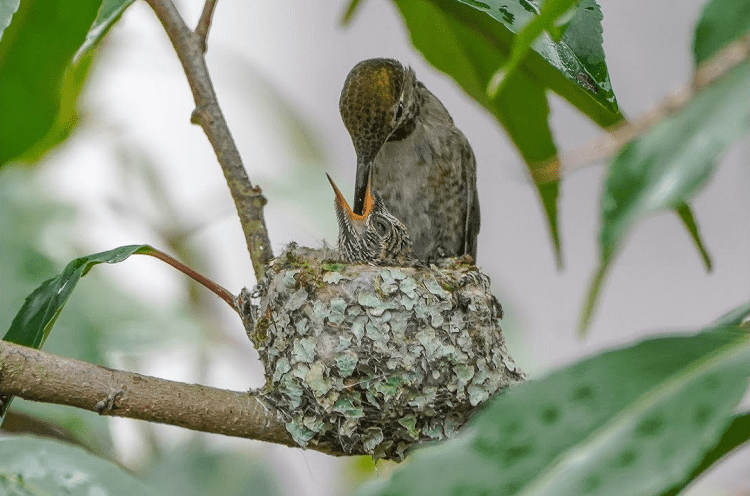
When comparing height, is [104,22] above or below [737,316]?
above

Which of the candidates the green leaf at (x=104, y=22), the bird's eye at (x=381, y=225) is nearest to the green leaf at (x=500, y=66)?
the green leaf at (x=104, y=22)

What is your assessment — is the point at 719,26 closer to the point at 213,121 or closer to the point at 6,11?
the point at 6,11

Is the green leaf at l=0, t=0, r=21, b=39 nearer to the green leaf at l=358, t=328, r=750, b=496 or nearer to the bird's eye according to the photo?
the green leaf at l=358, t=328, r=750, b=496

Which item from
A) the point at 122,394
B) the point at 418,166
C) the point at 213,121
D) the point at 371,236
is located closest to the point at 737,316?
Answer: the point at 122,394

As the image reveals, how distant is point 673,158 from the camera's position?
47 centimetres

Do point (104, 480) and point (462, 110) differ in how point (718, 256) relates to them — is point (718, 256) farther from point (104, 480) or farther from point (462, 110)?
point (104, 480)

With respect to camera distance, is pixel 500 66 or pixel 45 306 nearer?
pixel 45 306

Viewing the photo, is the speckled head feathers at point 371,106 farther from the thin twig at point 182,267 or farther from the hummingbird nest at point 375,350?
the thin twig at point 182,267

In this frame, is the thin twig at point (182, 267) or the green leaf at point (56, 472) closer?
the green leaf at point (56, 472)

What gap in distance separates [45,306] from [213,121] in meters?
0.50

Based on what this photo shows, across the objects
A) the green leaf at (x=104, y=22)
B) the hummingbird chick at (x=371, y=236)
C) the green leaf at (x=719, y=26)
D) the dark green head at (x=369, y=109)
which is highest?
the dark green head at (x=369, y=109)

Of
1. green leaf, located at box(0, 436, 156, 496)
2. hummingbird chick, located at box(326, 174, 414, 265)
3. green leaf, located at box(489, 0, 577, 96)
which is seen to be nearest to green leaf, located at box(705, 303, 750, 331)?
green leaf, located at box(489, 0, 577, 96)

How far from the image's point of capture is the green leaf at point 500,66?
4.71 feet

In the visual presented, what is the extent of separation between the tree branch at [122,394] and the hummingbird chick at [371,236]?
1083 mm
